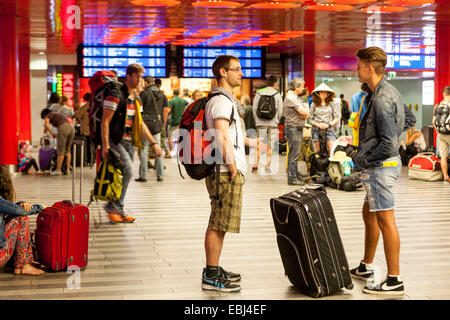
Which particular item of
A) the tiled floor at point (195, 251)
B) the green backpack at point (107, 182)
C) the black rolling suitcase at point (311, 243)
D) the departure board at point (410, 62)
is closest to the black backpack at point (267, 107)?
the tiled floor at point (195, 251)

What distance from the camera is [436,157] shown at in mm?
12102

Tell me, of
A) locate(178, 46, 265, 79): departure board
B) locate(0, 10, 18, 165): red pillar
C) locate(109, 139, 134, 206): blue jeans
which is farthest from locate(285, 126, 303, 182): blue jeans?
locate(178, 46, 265, 79): departure board

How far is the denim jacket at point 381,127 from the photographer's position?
14.7ft

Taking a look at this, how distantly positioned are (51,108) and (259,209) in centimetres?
766

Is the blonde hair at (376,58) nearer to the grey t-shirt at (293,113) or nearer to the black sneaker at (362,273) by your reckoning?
Answer: the black sneaker at (362,273)

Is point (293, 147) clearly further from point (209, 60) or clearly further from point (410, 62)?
point (410, 62)

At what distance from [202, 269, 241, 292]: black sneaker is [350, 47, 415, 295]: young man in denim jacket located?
884 mm

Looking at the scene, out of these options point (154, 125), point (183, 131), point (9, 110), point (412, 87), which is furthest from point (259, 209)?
point (412, 87)

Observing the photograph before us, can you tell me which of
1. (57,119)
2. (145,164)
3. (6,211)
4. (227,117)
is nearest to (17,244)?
(6,211)

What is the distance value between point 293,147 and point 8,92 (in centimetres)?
597

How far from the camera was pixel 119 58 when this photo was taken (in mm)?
17672

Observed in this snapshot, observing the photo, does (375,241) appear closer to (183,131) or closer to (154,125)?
(183,131)

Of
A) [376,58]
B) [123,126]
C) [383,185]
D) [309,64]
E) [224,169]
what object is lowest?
[383,185]

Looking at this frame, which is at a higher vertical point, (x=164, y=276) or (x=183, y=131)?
(x=183, y=131)
